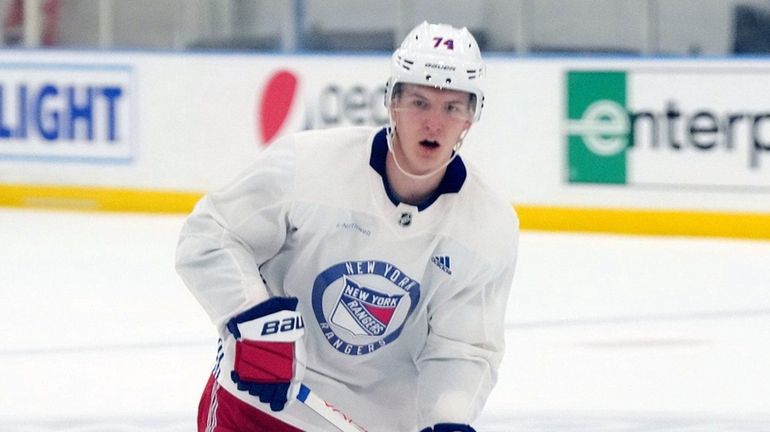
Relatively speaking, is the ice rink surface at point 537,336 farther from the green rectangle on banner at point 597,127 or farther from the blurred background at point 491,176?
the green rectangle on banner at point 597,127

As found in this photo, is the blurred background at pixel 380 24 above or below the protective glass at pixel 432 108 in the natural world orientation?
above

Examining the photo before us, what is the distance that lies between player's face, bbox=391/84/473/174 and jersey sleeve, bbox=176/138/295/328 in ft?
0.63

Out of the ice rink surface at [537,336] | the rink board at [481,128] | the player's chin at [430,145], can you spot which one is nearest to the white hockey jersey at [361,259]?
the player's chin at [430,145]

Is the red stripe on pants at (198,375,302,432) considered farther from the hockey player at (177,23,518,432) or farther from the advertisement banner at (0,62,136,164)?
the advertisement banner at (0,62,136,164)

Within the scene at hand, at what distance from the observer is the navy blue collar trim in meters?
2.67

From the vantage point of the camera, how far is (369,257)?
8.76 ft

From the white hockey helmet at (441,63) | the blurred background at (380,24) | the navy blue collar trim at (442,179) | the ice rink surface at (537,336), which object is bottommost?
the ice rink surface at (537,336)

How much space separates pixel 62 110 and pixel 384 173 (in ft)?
23.1

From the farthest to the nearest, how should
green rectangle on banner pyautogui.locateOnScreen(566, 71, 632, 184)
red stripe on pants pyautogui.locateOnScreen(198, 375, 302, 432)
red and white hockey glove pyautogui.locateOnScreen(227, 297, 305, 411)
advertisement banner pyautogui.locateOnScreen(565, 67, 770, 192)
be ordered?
green rectangle on banner pyautogui.locateOnScreen(566, 71, 632, 184) → advertisement banner pyautogui.locateOnScreen(565, 67, 770, 192) → red stripe on pants pyautogui.locateOnScreen(198, 375, 302, 432) → red and white hockey glove pyautogui.locateOnScreen(227, 297, 305, 411)

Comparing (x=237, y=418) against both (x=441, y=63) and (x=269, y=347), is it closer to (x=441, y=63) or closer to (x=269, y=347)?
(x=269, y=347)

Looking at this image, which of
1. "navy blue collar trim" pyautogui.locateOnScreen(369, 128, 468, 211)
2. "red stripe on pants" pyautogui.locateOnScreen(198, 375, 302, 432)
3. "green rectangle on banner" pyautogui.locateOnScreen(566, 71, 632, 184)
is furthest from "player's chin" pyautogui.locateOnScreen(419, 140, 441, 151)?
"green rectangle on banner" pyautogui.locateOnScreen(566, 71, 632, 184)

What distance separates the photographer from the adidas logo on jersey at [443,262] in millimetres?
2678

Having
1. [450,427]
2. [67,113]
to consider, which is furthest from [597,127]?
[450,427]

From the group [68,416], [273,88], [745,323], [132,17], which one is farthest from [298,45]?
[68,416]
